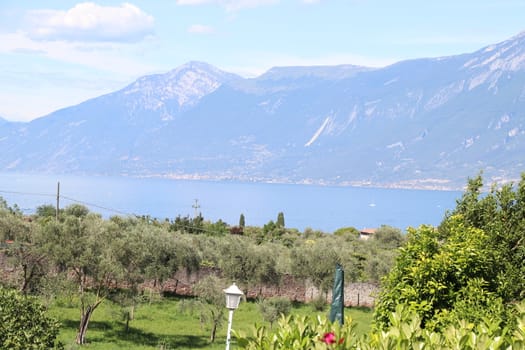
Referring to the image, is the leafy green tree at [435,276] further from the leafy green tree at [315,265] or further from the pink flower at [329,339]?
the leafy green tree at [315,265]

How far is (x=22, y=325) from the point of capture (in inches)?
714

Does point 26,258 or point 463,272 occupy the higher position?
point 463,272

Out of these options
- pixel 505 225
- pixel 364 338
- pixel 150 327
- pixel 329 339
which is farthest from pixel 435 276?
pixel 150 327

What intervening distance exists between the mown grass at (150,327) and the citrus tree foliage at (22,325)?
414 inches

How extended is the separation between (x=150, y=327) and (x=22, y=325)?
61.4 ft

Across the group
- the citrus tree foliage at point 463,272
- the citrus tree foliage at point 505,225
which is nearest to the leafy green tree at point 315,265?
the citrus tree foliage at point 505,225

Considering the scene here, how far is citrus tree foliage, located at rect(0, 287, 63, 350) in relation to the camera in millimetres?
17547

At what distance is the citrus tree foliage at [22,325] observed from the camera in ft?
57.6

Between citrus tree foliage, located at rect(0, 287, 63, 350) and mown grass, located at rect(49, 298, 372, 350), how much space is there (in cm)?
1052

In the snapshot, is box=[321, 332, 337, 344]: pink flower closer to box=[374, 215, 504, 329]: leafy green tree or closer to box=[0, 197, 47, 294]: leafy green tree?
box=[374, 215, 504, 329]: leafy green tree

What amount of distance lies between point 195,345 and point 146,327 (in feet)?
13.8

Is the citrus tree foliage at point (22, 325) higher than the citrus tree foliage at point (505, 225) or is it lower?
lower

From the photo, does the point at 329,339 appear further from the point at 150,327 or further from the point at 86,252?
the point at 150,327

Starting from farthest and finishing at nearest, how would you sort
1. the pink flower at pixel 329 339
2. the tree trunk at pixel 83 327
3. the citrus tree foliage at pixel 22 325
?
the tree trunk at pixel 83 327, the citrus tree foliage at pixel 22 325, the pink flower at pixel 329 339
